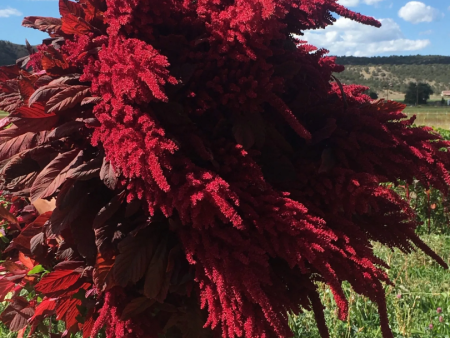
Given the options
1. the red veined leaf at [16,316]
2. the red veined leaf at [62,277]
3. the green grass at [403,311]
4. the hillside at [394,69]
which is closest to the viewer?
the red veined leaf at [62,277]

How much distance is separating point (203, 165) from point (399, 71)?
5057cm

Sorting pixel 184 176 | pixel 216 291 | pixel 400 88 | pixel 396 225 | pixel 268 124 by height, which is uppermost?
pixel 268 124

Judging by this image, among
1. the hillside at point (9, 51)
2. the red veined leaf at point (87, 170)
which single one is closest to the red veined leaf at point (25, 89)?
the red veined leaf at point (87, 170)

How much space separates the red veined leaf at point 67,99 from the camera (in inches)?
39.5

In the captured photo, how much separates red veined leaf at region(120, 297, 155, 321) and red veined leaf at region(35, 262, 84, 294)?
190 mm

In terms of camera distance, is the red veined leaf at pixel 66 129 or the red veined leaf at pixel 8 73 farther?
the red veined leaf at pixel 8 73

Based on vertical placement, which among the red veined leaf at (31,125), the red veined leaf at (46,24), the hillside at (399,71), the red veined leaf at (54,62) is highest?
the red veined leaf at (46,24)

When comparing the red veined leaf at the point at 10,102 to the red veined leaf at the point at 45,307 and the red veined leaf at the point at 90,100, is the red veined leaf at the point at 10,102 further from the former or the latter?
the red veined leaf at the point at 45,307

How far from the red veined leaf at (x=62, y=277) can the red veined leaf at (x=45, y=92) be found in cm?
48

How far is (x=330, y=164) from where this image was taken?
105cm

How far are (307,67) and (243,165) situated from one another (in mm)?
371

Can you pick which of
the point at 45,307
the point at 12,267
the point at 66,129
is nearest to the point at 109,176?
the point at 66,129

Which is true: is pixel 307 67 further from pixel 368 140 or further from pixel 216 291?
pixel 216 291

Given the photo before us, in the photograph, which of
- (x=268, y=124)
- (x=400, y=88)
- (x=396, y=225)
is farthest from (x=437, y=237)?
(x=400, y=88)
